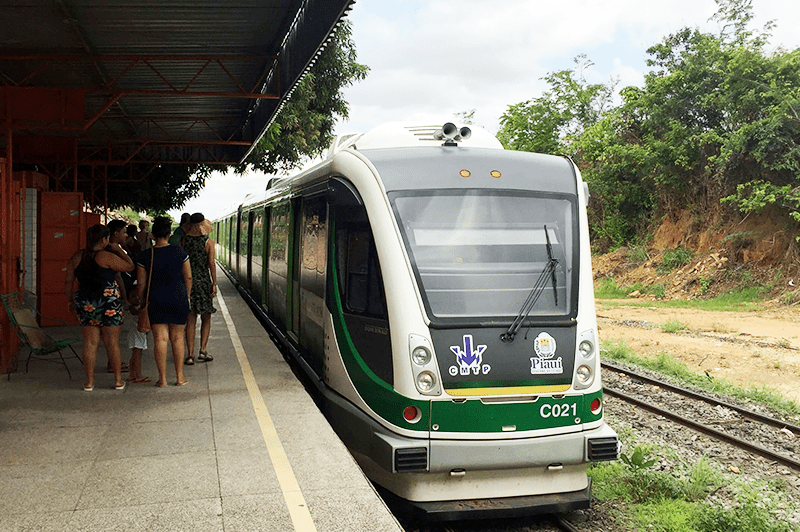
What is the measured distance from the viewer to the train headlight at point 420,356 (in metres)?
6.09

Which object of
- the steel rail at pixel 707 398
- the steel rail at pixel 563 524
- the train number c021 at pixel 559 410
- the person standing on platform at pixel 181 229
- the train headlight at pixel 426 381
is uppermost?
the person standing on platform at pixel 181 229

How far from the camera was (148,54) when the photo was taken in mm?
11820

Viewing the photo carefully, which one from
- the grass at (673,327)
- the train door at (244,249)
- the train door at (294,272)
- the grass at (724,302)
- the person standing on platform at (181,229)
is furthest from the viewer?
the grass at (724,302)

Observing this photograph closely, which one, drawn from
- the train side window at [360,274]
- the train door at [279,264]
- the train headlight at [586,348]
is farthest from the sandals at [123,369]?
the train headlight at [586,348]

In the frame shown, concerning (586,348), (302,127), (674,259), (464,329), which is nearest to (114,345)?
(464,329)

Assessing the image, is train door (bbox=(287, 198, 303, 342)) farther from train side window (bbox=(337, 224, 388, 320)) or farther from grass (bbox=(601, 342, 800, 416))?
grass (bbox=(601, 342, 800, 416))

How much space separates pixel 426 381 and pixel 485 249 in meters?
1.22

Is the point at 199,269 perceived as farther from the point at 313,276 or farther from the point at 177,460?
the point at 177,460

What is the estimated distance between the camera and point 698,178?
3055 cm

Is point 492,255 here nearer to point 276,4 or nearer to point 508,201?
point 508,201

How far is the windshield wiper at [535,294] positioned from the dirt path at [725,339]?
7.88m

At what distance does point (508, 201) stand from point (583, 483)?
2.38 metres

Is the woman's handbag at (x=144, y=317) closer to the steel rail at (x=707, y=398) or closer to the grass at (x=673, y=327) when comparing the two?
the steel rail at (x=707, y=398)

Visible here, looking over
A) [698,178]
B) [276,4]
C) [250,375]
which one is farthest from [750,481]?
[698,178]
